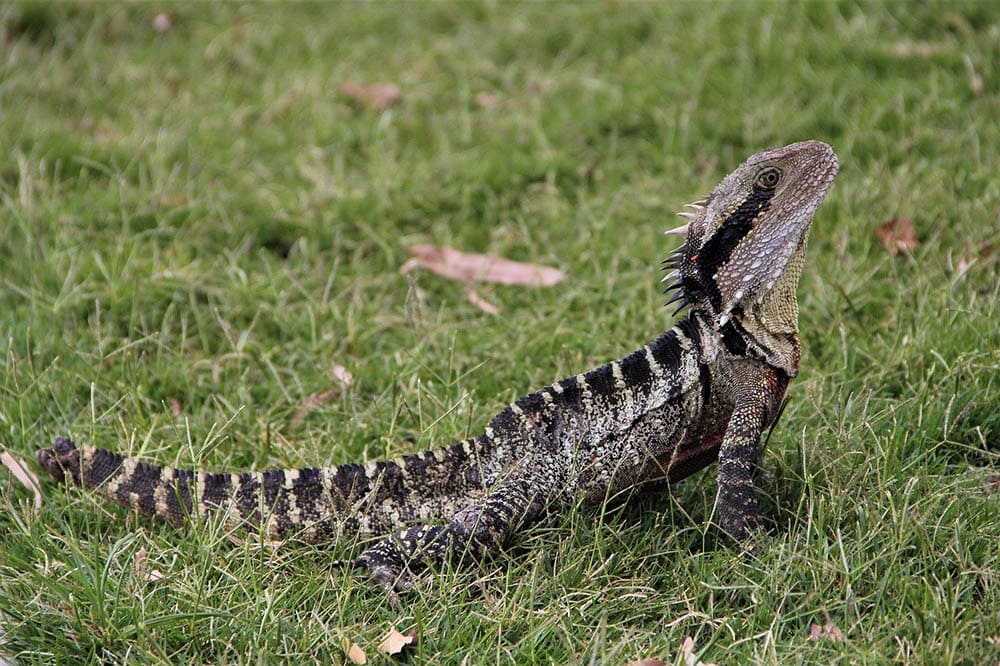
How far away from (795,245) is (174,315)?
123 inches

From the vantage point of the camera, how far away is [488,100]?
775cm

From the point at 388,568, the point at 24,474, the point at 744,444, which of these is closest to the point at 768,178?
the point at 744,444

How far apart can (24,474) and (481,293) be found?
2.44 metres

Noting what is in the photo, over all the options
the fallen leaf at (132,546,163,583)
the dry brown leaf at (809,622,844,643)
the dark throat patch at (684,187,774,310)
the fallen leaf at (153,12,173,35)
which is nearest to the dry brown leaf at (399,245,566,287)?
the dark throat patch at (684,187,774,310)

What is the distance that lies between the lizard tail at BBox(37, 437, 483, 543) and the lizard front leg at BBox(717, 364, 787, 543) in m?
0.92

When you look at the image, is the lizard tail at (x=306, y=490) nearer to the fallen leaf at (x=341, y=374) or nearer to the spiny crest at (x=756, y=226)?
the fallen leaf at (x=341, y=374)

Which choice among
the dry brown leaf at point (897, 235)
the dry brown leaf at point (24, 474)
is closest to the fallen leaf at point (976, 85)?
the dry brown leaf at point (897, 235)

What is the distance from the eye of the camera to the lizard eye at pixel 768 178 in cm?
415

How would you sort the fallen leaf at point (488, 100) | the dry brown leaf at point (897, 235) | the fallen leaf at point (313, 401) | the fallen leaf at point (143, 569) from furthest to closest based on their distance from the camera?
1. the fallen leaf at point (488, 100)
2. the dry brown leaf at point (897, 235)
3. the fallen leaf at point (313, 401)
4. the fallen leaf at point (143, 569)

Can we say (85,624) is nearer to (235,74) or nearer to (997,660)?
(997,660)

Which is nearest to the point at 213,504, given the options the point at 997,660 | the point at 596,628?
the point at 596,628

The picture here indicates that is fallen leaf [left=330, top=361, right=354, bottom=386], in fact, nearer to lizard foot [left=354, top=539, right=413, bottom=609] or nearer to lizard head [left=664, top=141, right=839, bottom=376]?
lizard foot [left=354, top=539, right=413, bottom=609]

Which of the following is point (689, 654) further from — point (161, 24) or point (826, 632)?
point (161, 24)

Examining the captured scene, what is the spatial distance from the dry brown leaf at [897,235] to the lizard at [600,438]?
188 cm
